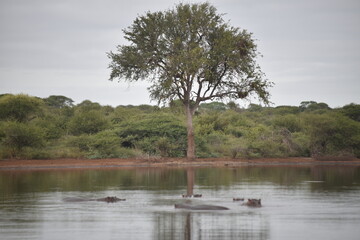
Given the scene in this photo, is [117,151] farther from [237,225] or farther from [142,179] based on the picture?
[237,225]

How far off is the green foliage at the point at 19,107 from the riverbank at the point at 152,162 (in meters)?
10.1

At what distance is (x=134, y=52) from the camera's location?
41.4 m

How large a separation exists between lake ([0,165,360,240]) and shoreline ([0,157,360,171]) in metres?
7.75

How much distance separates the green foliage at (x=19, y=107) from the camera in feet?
157

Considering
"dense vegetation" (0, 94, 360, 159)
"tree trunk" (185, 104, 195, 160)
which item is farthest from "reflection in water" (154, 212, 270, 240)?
"dense vegetation" (0, 94, 360, 159)

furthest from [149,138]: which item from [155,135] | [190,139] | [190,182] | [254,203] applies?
[254,203]

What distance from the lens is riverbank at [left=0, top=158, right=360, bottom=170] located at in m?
37.5

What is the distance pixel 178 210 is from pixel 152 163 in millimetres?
22483

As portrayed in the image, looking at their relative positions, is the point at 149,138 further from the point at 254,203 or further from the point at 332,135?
the point at 254,203

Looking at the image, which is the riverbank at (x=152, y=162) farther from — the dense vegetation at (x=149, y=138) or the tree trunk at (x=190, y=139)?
the dense vegetation at (x=149, y=138)

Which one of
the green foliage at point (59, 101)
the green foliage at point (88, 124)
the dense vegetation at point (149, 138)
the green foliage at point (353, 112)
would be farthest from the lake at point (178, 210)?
the green foliage at point (59, 101)

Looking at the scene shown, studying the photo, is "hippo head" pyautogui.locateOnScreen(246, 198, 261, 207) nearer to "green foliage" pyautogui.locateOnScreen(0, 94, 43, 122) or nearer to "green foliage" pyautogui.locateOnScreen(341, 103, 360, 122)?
"green foliage" pyautogui.locateOnScreen(0, 94, 43, 122)

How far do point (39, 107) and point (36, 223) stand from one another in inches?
1388

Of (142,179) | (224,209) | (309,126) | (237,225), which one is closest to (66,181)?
(142,179)
